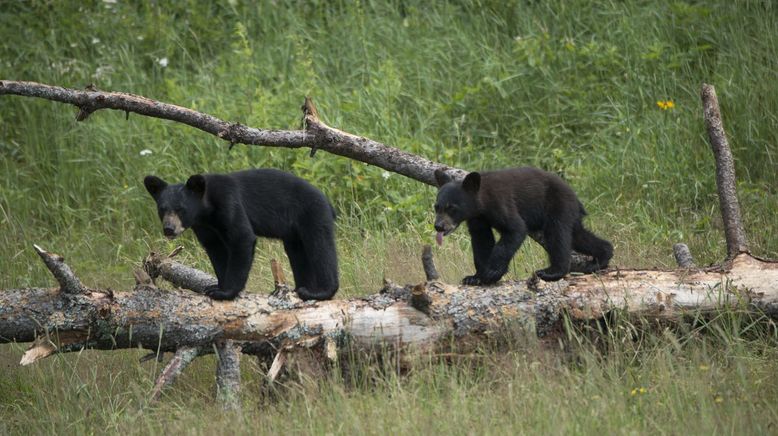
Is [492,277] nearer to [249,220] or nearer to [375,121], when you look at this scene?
[249,220]

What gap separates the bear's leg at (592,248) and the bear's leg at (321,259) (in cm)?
155

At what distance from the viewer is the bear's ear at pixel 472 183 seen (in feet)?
18.9

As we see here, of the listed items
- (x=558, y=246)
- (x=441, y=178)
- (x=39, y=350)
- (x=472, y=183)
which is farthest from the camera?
(x=441, y=178)

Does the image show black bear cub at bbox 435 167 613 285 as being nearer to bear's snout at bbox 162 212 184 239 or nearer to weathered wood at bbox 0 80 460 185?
weathered wood at bbox 0 80 460 185

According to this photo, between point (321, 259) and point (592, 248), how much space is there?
174cm

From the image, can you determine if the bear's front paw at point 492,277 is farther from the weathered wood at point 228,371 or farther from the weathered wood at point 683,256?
the weathered wood at point 228,371

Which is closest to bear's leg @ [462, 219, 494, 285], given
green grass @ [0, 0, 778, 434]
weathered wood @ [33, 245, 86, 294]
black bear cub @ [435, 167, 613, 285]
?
black bear cub @ [435, 167, 613, 285]

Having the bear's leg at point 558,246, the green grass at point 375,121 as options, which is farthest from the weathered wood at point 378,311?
the bear's leg at point 558,246

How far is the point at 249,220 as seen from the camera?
231 inches

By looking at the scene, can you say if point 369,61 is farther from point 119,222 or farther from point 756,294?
point 756,294

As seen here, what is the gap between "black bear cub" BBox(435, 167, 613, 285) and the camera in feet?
19.0

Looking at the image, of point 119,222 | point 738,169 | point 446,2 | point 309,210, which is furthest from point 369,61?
point 309,210

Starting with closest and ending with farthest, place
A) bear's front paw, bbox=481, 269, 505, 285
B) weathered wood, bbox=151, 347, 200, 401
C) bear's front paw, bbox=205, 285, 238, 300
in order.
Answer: weathered wood, bbox=151, 347, 200, 401, bear's front paw, bbox=205, 285, 238, 300, bear's front paw, bbox=481, 269, 505, 285

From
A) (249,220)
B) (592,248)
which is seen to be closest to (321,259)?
(249,220)
